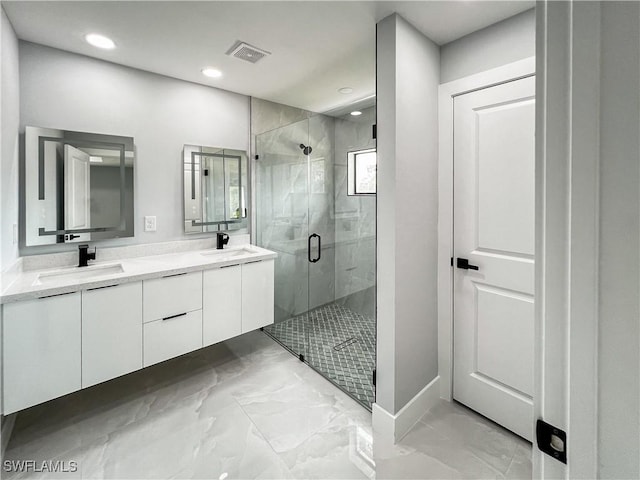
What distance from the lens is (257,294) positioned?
2.67 meters

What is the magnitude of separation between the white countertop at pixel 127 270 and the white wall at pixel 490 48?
196 cm

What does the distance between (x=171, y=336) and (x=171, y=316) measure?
5.6 inches

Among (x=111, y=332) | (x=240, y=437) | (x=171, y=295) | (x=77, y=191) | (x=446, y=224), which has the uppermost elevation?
(x=77, y=191)

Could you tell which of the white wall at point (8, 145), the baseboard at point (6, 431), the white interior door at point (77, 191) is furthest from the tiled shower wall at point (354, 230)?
the baseboard at point (6, 431)

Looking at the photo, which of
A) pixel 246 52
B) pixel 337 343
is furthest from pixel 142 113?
pixel 337 343

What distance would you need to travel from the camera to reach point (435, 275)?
7.11ft

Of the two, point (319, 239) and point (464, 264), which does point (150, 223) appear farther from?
point (464, 264)

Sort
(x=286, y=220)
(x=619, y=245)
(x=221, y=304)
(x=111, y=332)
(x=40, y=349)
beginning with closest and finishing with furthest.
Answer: (x=619, y=245) → (x=40, y=349) → (x=111, y=332) → (x=221, y=304) → (x=286, y=220)

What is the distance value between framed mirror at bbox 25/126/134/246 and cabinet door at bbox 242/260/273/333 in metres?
0.99

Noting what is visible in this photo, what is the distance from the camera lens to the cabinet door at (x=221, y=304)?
92.8 inches

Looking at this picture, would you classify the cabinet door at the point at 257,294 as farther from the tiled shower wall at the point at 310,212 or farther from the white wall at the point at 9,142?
the white wall at the point at 9,142

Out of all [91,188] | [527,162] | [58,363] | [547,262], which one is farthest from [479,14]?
[58,363]

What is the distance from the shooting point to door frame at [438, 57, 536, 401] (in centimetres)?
205

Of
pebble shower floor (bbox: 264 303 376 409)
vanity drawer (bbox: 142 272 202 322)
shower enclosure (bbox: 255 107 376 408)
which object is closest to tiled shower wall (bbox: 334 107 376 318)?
shower enclosure (bbox: 255 107 376 408)
